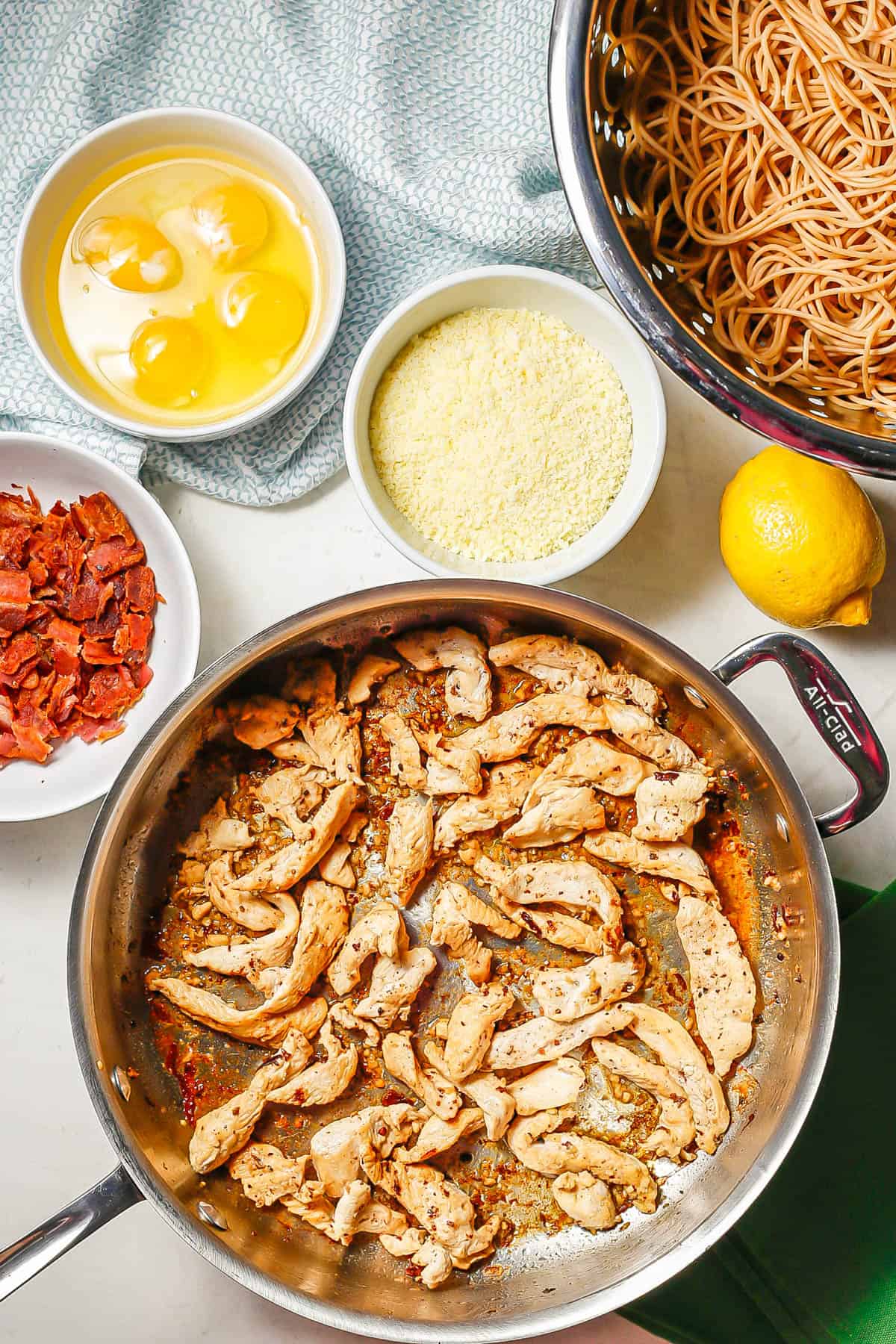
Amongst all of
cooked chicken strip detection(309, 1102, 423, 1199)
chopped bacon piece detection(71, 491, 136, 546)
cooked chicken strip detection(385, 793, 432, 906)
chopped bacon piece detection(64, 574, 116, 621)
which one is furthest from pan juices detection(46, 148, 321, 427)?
cooked chicken strip detection(309, 1102, 423, 1199)

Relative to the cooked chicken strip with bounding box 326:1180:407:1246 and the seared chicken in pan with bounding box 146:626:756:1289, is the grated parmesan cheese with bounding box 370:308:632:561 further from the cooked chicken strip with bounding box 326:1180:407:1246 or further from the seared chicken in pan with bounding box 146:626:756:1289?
the cooked chicken strip with bounding box 326:1180:407:1246

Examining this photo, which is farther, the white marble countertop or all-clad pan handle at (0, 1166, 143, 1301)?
the white marble countertop

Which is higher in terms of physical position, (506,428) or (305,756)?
(506,428)

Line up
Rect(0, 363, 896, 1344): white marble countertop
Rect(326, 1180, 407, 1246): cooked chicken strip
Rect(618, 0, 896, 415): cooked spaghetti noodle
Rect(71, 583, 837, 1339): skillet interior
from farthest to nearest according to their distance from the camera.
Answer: Rect(0, 363, 896, 1344): white marble countertop < Rect(326, 1180, 407, 1246): cooked chicken strip < Rect(71, 583, 837, 1339): skillet interior < Rect(618, 0, 896, 415): cooked spaghetti noodle

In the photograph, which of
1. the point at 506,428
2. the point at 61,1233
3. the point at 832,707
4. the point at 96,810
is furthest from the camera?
the point at 96,810

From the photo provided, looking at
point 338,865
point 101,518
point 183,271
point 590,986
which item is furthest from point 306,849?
point 183,271

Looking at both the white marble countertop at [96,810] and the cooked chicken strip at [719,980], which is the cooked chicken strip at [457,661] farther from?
the cooked chicken strip at [719,980]

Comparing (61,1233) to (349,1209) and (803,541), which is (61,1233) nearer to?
(349,1209)
